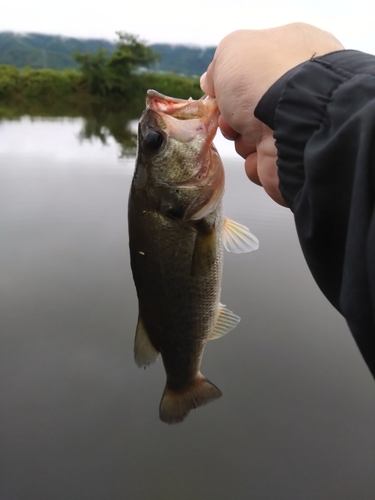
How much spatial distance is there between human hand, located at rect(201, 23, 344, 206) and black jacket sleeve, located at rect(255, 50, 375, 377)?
169 mm

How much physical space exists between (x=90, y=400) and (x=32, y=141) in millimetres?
11692

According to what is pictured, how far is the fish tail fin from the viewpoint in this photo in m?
1.77

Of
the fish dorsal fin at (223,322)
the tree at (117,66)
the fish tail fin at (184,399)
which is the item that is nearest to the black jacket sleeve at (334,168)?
the fish dorsal fin at (223,322)

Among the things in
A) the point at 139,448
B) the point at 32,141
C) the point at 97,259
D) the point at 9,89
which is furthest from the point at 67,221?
the point at 9,89

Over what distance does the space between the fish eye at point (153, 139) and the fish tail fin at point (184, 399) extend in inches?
40.3

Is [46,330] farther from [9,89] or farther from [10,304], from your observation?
[9,89]

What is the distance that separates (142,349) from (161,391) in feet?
7.67

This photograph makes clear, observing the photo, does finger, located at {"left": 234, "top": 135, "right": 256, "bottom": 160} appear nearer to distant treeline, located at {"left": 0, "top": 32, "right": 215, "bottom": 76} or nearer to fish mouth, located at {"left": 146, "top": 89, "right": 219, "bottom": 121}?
fish mouth, located at {"left": 146, "top": 89, "right": 219, "bottom": 121}

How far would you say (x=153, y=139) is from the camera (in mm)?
1441

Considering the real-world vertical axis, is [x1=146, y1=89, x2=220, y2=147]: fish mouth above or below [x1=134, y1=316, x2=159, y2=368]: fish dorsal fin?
above

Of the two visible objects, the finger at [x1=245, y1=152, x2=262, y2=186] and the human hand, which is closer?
the human hand

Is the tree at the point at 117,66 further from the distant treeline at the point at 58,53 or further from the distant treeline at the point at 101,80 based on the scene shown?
the distant treeline at the point at 58,53

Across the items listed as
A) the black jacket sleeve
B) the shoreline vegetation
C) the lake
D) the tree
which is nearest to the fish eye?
the black jacket sleeve

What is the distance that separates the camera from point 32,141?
44.1 feet
